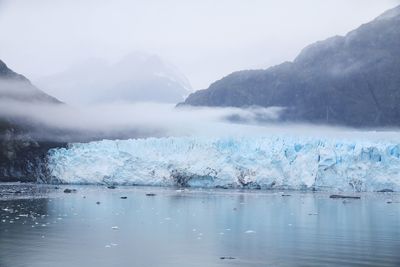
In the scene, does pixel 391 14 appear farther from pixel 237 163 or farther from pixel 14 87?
pixel 14 87

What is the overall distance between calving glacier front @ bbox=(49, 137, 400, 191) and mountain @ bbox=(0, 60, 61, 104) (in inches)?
1278

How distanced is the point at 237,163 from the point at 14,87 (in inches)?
2225

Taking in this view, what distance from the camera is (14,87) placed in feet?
336

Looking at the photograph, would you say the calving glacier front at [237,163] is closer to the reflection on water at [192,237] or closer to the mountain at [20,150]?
the mountain at [20,150]

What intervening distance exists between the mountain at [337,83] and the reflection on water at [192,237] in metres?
67.3

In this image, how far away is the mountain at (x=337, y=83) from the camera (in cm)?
9569

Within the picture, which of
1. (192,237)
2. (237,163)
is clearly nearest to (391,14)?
(237,163)

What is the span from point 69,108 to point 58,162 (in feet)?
145

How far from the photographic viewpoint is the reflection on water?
15195 mm

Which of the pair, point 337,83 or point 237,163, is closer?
point 237,163

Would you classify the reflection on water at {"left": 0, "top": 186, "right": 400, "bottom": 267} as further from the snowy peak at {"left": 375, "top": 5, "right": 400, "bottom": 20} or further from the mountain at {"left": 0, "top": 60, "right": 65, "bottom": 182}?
the snowy peak at {"left": 375, "top": 5, "right": 400, "bottom": 20}

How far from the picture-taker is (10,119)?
9306cm

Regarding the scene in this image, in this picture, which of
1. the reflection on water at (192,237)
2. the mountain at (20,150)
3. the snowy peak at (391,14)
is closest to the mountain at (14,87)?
the mountain at (20,150)

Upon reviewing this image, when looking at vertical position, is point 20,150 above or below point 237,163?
above
